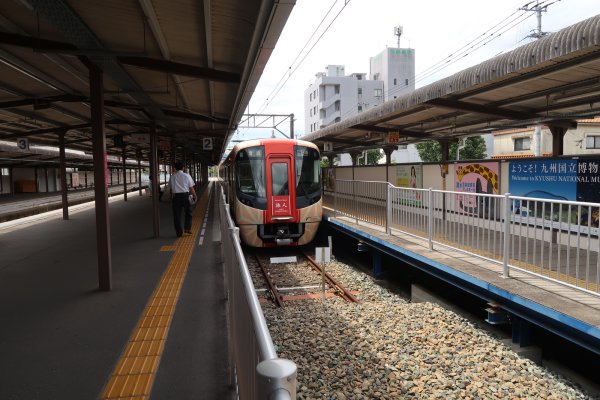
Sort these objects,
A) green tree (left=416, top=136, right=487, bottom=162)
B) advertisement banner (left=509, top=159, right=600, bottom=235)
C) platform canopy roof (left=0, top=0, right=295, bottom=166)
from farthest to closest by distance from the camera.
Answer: green tree (left=416, top=136, right=487, bottom=162) < advertisement banner (left=509, top=159, right=600, bottom=235) < platform canopy roof (left=0, top=0, right=295, bottom=166)

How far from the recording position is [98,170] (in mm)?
5605

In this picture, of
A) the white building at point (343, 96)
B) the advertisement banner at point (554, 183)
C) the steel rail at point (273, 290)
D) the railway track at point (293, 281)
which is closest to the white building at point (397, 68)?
the white building at point (343, 96)

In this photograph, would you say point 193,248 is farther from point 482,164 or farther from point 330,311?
point 482,164

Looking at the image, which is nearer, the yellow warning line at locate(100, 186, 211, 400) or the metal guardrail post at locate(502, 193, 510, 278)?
the yellow warning line at locate(100, 186, 211, 400)

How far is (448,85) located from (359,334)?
4.39 metres

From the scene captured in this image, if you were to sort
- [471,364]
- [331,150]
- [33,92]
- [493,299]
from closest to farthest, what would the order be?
[471,364]
[493,299]
[33,92]
[331,150]

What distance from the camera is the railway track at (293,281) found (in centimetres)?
830

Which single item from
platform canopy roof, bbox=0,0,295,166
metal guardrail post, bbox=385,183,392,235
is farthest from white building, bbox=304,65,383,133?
platform canopy roof, bbox=0,0,295,166

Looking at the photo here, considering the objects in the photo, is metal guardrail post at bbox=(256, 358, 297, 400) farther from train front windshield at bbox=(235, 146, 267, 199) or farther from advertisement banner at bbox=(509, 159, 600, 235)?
train front windshield at bbox=(235, 146, 267, 199)

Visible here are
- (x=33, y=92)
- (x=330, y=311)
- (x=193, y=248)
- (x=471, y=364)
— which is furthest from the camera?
(x=193, y=248)

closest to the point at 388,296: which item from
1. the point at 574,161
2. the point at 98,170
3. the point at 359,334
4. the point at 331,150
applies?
the point at 359,334

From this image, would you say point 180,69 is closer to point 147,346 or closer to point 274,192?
point 147,346

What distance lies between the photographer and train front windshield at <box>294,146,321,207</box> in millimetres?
11547

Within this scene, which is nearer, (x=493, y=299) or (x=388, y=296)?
(x=493, y=299)
